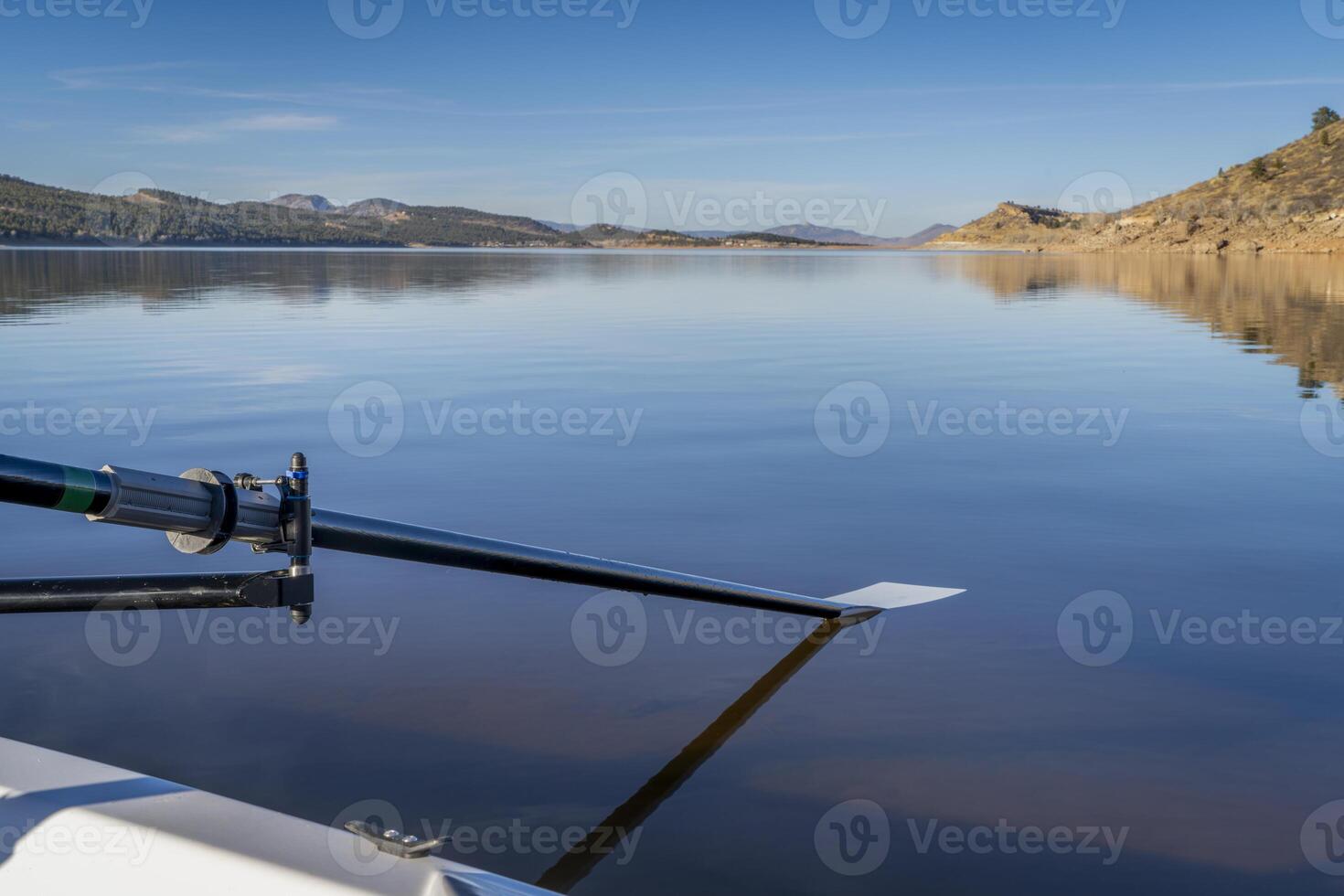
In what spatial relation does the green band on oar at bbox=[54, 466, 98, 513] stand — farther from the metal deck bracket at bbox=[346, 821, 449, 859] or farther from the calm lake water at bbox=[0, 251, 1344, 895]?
the calm lake water at bbox=[0, 251, 1344, 895]

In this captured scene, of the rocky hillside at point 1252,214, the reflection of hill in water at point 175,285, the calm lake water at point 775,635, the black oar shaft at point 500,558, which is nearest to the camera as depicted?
the black oar shaft at point 500,558

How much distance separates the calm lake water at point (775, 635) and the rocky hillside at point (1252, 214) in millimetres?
88560

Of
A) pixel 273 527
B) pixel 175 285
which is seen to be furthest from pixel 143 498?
pixel 175 285

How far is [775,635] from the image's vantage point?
230 inches

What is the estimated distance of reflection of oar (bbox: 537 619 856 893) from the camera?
3.62m

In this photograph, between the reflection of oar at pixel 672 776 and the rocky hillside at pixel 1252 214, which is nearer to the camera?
the reflection of oar at pixel 672 776

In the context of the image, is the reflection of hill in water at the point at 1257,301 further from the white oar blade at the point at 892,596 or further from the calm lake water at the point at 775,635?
the white oar blade at the point at 892,596

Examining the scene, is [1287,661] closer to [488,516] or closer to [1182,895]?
[1182,895]

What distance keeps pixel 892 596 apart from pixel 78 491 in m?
4.42

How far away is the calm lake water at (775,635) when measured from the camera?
3.92 m

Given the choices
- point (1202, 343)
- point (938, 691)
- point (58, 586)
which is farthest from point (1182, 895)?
point (1202, 343)

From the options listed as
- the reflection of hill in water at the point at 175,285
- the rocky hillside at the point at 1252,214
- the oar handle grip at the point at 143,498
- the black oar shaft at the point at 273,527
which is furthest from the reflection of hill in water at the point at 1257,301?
the rocky hillside at the point at 1252,214

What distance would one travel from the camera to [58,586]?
2.91 meters

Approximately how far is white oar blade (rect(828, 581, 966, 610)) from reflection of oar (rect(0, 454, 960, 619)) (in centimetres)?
266
